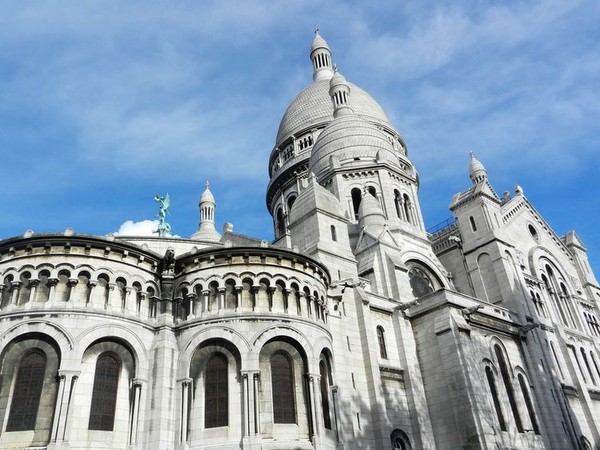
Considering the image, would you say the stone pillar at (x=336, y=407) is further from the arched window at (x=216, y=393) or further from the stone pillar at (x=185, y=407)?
the stone pillar at (x=185, y=407)

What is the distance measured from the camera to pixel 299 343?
82.7 ft

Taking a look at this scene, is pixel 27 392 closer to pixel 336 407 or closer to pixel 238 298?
pixel 238 298

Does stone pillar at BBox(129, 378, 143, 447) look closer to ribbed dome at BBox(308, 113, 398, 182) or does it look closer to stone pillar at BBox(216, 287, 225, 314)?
stone pillar at BBox(216, 287, 225, 314)

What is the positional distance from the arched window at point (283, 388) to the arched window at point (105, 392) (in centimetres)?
674

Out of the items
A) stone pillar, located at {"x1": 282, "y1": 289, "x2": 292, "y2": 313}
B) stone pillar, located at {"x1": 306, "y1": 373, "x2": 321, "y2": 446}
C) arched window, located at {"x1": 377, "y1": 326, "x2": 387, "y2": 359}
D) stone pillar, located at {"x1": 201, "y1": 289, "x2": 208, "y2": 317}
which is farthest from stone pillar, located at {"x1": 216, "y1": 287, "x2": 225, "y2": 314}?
arched window, located at {"x1": 377, "y1": 326, "x2": 387, "y2": 359}

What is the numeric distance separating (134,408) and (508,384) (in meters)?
22.3

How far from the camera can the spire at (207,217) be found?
5568 centimetres

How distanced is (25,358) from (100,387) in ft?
10.6

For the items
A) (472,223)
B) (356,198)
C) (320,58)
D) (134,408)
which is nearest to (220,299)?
(134,408)

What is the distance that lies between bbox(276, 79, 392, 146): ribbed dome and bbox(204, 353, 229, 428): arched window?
4045cm

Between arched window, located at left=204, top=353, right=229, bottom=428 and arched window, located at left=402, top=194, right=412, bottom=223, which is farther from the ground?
arched window, located at left=402, top=194, right=412, bottom=223

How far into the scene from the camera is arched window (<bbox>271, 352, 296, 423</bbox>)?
2377 cm

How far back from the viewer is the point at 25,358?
22.2 m

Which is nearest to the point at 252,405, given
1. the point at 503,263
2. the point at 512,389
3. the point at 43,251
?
the point at 43,251
